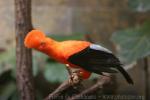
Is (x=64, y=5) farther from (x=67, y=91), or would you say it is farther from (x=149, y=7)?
(x=67, y=91)

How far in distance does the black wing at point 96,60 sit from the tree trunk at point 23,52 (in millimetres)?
207

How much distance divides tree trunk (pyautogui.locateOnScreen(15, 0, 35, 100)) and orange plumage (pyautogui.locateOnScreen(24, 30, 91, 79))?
0.20m

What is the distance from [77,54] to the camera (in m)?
0.54

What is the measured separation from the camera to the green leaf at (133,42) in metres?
1.25

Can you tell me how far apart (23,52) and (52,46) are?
0.21 meters

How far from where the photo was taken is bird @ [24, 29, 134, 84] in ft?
1.72

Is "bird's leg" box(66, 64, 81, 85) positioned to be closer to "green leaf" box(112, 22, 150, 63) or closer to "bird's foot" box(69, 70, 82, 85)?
"bird's foot" box(69, 70, 82, 85)

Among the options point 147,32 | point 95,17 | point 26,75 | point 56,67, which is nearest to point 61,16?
point 95,17

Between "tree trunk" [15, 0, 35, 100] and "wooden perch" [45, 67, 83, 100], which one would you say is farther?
"tree trunk" [15, 0, 35, 100]

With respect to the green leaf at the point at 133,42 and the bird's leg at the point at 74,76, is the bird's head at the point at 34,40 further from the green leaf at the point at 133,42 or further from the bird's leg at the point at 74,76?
the green leaf at the point at 133,42

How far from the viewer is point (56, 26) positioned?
5.00ft

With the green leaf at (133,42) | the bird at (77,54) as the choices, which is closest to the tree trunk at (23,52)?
the bird at (77,54)

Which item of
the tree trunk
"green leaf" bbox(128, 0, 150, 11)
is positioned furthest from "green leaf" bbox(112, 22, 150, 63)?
the tree trunk

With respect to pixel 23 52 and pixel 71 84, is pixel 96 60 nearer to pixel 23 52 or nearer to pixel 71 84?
pixel 71 84
